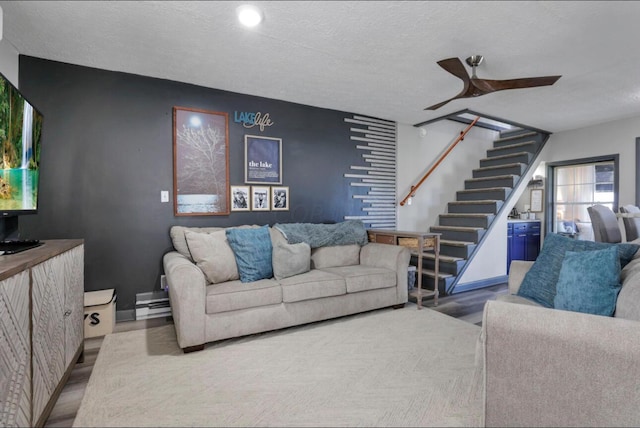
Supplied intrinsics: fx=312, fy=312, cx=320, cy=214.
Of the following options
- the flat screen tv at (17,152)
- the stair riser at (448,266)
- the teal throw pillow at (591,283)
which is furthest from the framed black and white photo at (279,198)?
the teal throw pillow at (591,283)

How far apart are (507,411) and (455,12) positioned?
7.29ft

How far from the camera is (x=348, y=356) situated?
2309 mm

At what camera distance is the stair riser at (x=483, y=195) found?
15.0 feet

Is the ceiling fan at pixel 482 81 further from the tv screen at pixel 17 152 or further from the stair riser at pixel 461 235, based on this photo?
the tv screen at pixel 17 152

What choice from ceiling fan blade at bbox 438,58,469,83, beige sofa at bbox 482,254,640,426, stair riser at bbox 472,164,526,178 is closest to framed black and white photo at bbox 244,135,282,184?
ceiling fan blade at bbox 438,58,469,83

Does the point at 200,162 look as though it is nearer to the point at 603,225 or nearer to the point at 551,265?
the point at 551,265

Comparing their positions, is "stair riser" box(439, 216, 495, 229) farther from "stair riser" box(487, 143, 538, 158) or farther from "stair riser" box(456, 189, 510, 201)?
"stair riser" box(487, 143, 538, 158)

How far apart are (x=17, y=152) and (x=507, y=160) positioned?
5870 mm

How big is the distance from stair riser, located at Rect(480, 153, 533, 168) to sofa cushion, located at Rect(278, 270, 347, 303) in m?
3.84

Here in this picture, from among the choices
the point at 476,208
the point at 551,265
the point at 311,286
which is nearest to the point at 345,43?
the point at 311,286

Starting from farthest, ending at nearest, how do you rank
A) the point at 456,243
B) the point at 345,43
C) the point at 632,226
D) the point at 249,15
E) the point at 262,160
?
1. the point at 456,243
2. the point at 262,160
3. the point at 632,226
4. the point at 345,43
5. the point at 249,15

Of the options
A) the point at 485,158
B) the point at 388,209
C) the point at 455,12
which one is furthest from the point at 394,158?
the point at 455,12

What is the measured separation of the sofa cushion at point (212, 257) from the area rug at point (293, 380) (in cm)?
57

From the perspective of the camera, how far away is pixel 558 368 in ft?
3.80
